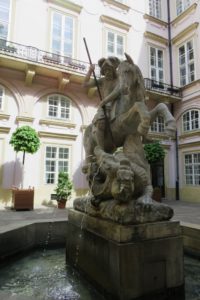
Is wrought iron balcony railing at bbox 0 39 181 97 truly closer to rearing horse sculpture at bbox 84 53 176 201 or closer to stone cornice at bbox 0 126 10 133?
stone cornice at bbox 0 126 10 133

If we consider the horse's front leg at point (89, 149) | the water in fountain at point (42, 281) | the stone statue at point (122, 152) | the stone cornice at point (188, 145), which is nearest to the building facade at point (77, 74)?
the stone cornice at point (188, 145)

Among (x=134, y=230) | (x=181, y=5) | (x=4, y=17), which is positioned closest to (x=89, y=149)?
(x=134, y=230)

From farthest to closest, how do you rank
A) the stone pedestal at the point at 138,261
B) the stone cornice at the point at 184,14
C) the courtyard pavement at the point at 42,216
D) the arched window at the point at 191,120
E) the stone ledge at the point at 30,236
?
the stone cornice at the point at 184,14, the arched window at the point at 191,120, the courtyard pavement at the point at 42,216, the stone ledge at the point at 30,236, the stone pedestal at the point at 138,261

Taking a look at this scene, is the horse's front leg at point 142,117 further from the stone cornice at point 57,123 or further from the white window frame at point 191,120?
the white window frame at point 191,120

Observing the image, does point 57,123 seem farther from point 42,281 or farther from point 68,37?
point 42,281

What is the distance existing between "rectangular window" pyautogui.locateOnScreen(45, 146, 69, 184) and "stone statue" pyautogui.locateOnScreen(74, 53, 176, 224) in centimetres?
821

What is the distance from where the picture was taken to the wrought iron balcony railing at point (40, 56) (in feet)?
36.4

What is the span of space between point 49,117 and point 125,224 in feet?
33.4

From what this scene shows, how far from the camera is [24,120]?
36.8 ft

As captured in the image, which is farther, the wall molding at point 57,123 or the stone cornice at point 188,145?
the stone cornice at point 188,145

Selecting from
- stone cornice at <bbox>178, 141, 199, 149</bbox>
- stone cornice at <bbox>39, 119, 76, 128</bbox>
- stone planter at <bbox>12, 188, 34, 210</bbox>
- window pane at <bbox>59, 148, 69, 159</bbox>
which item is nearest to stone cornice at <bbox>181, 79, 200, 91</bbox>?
stone cornice at <bbox>178, 141, 199, 149</bbox>

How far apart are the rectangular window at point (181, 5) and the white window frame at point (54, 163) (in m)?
12.5

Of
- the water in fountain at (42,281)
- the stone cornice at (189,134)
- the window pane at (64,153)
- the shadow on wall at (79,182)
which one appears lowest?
the water in fountain at (42,281)

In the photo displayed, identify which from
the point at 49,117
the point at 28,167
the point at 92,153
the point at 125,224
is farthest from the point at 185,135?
the point at 125,224
